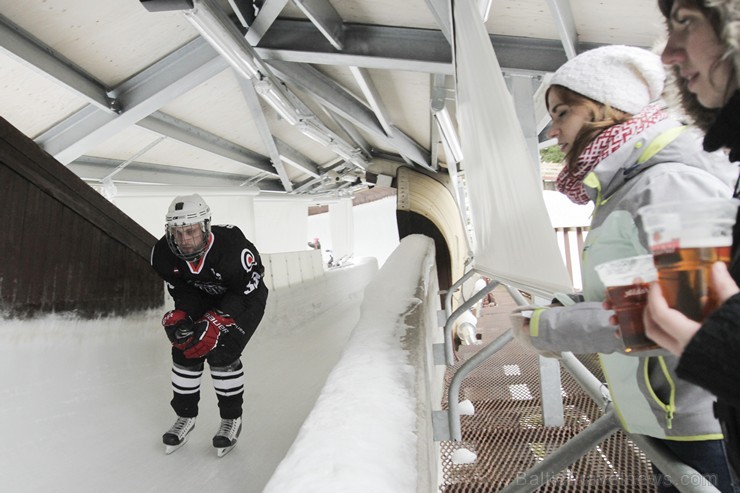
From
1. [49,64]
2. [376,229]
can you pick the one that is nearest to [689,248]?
[49,64]

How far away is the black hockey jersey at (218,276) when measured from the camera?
2.39m

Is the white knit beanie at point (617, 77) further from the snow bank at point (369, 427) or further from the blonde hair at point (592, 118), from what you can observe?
the snow bank at point (369, 427)

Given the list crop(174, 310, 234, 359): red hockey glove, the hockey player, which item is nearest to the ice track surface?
the hockey player

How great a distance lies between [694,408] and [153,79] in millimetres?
4192

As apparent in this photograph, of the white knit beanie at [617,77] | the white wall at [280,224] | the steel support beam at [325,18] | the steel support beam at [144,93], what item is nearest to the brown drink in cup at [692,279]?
the white knit beanie at [617,77]

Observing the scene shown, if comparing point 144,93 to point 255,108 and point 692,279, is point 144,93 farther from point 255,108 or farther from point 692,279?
point 692,279

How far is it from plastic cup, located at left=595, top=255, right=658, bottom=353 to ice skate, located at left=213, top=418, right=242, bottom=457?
2.00m

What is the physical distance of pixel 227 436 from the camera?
2.23 metres

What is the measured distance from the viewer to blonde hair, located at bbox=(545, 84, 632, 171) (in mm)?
1085

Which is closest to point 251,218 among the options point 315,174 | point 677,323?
point 315,174

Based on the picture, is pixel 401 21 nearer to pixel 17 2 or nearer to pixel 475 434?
pixel 17 2

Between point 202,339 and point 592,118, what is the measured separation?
5.80ft

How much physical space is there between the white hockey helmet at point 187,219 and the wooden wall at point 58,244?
0.79 m

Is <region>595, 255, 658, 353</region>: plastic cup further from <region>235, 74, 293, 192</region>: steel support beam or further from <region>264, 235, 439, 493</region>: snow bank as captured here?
<region>235, 74, 293, 192</region>: steel support beam
